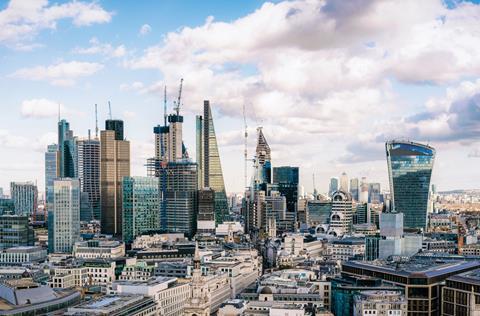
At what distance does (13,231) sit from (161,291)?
83.2m

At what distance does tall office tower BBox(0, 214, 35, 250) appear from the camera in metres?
162

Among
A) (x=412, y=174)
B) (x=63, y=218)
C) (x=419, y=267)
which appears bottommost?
(x=419, y=267)

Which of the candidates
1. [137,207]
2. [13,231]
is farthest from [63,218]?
[137,207]

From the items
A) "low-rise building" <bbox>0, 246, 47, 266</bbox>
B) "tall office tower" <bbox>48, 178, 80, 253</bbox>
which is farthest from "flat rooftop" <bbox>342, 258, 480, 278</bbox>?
"tall office tower" <bbox>48, 178, 80, 253</bbox>

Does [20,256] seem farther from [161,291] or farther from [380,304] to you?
[380,304]

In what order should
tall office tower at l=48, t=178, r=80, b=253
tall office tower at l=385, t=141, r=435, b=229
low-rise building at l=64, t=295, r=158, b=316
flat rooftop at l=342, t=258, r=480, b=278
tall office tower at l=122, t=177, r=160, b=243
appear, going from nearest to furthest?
low-rise building at l=64, t=295, r=158, b=316
flat rooftop at l=342, t=258, r=480, b=278
tall office tower at l=48, t=178, r=80, b=253
tall office tower at l=122, t=177, r=160, b=243
tall office tower at l=385, t=141, r=435, b=229

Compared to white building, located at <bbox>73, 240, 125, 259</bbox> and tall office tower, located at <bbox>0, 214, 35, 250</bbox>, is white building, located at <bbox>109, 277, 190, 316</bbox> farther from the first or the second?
tall office tower, located at <bbox>0, 214, 35, 250</bbox>

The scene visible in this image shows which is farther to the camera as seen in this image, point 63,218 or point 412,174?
point 412,174

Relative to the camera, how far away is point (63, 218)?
162m

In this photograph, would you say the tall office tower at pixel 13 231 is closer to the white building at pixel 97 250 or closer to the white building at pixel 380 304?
the white building at pixel 97 250

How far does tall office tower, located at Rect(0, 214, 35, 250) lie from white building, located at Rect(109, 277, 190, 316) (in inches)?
2876

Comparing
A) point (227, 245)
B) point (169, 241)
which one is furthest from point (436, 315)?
point (169, 241)

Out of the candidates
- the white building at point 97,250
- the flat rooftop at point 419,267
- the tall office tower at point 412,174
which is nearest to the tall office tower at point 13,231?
the white building at point 97,250

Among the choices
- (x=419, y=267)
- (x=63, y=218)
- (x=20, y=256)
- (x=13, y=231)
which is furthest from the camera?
(x=13, y=231)
